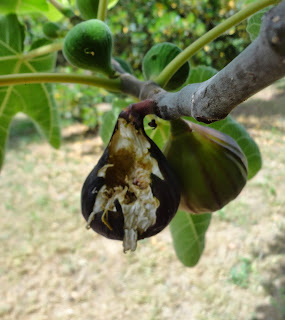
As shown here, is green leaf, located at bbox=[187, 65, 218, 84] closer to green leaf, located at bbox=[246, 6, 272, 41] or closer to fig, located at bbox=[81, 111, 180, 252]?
green leaf, located at bbox=[246, 6, 272, 41]

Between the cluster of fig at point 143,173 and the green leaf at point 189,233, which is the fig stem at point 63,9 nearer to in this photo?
the cluster of fig at point 143,173

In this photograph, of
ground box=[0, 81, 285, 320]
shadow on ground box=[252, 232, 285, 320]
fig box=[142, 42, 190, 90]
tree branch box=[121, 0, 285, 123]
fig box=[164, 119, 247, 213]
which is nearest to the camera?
tree branch box=[121, 0, 285, 123]

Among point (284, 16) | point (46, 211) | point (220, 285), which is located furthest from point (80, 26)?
point (46, 211)

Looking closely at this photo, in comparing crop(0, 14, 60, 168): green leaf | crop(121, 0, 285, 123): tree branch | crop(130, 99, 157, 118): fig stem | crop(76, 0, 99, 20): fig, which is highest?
crop(121, 0, 285, 123): tree branch

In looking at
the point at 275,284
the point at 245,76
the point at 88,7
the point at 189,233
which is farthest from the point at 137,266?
the point at 245,76

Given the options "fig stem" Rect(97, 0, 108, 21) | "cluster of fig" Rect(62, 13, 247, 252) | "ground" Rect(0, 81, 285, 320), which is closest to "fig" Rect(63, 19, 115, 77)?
"cluster of fig" Rect(62, 13, 247, 252)

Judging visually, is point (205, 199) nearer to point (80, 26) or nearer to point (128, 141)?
point (128, 141)

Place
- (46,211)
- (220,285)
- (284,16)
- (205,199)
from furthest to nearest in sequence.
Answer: (46,211) < (220,285) < (205,199) < (284,16)

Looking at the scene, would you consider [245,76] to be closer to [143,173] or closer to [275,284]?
[143,173]
